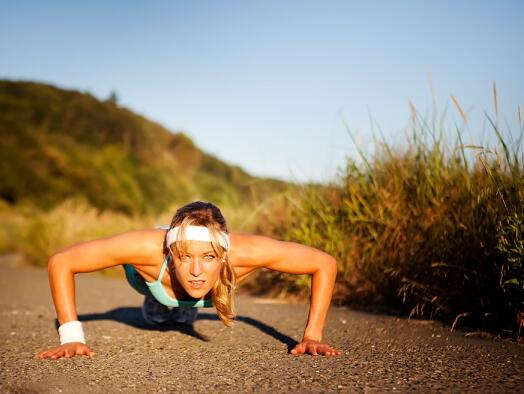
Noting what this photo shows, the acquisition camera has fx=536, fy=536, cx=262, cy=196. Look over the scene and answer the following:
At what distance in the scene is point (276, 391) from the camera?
8.14 ft

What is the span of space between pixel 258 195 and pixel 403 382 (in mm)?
A: 5456

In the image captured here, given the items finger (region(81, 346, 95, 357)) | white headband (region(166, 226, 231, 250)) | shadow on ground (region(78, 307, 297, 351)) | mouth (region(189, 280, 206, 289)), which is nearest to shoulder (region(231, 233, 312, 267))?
white headband (region(166, 226, 231, 250))

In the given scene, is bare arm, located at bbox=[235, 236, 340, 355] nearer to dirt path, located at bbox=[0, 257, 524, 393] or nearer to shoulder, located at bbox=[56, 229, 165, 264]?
dirt path, located at bbox=[0, 257, 524, 393]

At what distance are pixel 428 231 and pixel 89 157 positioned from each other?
3024cm

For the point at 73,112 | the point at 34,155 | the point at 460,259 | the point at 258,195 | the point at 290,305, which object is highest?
the point at 73,112

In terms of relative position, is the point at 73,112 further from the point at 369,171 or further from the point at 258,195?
the point at 369,171

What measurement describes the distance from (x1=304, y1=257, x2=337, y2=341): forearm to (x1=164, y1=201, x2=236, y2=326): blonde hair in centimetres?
51

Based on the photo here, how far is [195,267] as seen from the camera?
3.15 m

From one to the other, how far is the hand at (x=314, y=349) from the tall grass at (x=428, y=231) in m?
1.07

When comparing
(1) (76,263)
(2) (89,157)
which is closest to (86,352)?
(1) (76,263)

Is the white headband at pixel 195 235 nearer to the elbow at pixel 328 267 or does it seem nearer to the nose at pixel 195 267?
the nose at pixel 195 267

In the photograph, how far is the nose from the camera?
3.14 meters

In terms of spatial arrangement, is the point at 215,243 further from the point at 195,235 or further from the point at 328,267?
the point at 328,267

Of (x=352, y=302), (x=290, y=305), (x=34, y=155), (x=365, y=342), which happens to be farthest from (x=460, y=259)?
(x=34, y=155)
